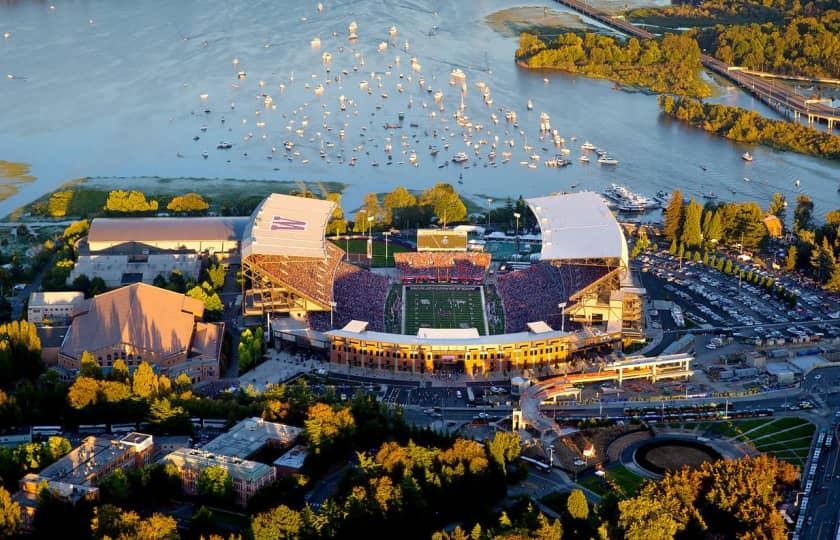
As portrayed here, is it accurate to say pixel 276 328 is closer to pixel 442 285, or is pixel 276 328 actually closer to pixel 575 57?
pixel 442 285

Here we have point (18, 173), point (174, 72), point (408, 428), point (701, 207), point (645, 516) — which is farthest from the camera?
point (174, 72)

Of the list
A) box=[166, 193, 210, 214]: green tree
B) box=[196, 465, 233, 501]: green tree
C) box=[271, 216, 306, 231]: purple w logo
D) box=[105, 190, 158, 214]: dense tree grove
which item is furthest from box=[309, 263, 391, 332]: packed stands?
box=[196, 465, 233, 501]: green tree

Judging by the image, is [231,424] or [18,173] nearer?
[231,424]

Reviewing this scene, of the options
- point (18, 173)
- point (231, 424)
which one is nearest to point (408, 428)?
point (231, 424)

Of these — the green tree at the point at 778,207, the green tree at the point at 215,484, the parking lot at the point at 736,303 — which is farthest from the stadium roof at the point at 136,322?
the green tree at the point at 778,207

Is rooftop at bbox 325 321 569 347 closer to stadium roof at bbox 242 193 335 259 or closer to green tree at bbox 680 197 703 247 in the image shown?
stadium roof at bbox 242 193 335 259

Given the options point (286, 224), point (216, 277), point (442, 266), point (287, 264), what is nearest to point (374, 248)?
point (442, 266)

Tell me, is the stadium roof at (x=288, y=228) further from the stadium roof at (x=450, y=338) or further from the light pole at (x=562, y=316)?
the light pole at (x=562, y=316)
